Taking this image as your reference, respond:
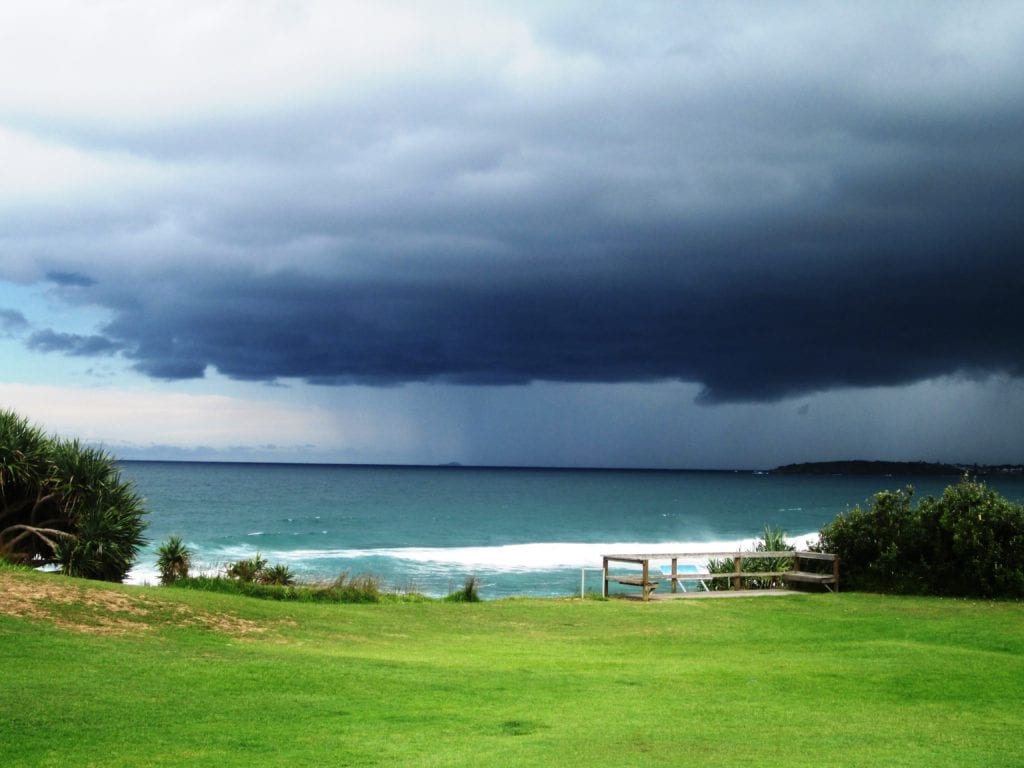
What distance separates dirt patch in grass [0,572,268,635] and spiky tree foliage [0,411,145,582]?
14.8 feet

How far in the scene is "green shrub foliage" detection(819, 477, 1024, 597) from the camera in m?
24.5

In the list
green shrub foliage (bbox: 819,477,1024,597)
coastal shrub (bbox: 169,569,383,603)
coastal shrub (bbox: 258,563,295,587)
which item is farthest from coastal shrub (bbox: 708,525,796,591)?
coastal shrub (bbox: 258,563,295,587)

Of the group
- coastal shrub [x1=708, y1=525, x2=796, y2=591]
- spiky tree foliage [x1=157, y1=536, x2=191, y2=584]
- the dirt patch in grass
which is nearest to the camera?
the dirt patch in grass

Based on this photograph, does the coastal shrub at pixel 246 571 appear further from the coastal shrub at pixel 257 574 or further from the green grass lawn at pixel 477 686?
the green grass lawn at pixel 477 686

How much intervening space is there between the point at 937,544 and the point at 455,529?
68.6m

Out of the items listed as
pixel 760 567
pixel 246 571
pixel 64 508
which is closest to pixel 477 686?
pixel 246 571

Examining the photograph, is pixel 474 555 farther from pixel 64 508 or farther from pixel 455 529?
pixel 64 508

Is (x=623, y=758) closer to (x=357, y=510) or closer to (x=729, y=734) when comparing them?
(x=729, y=734)

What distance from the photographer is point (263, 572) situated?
24.6 metres

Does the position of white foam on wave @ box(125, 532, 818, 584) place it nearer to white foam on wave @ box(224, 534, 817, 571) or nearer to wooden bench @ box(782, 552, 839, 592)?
white foam on wave @ box(224, 534, 817, 571)

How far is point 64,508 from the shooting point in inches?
949

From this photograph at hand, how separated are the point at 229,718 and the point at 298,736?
39.3 inches

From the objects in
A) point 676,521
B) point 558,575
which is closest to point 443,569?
point 558,575

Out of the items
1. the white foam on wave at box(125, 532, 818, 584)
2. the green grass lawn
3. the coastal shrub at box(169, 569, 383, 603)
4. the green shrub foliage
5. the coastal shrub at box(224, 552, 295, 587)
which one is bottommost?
the white foam on wave at box(125, 532, 818, 584)
